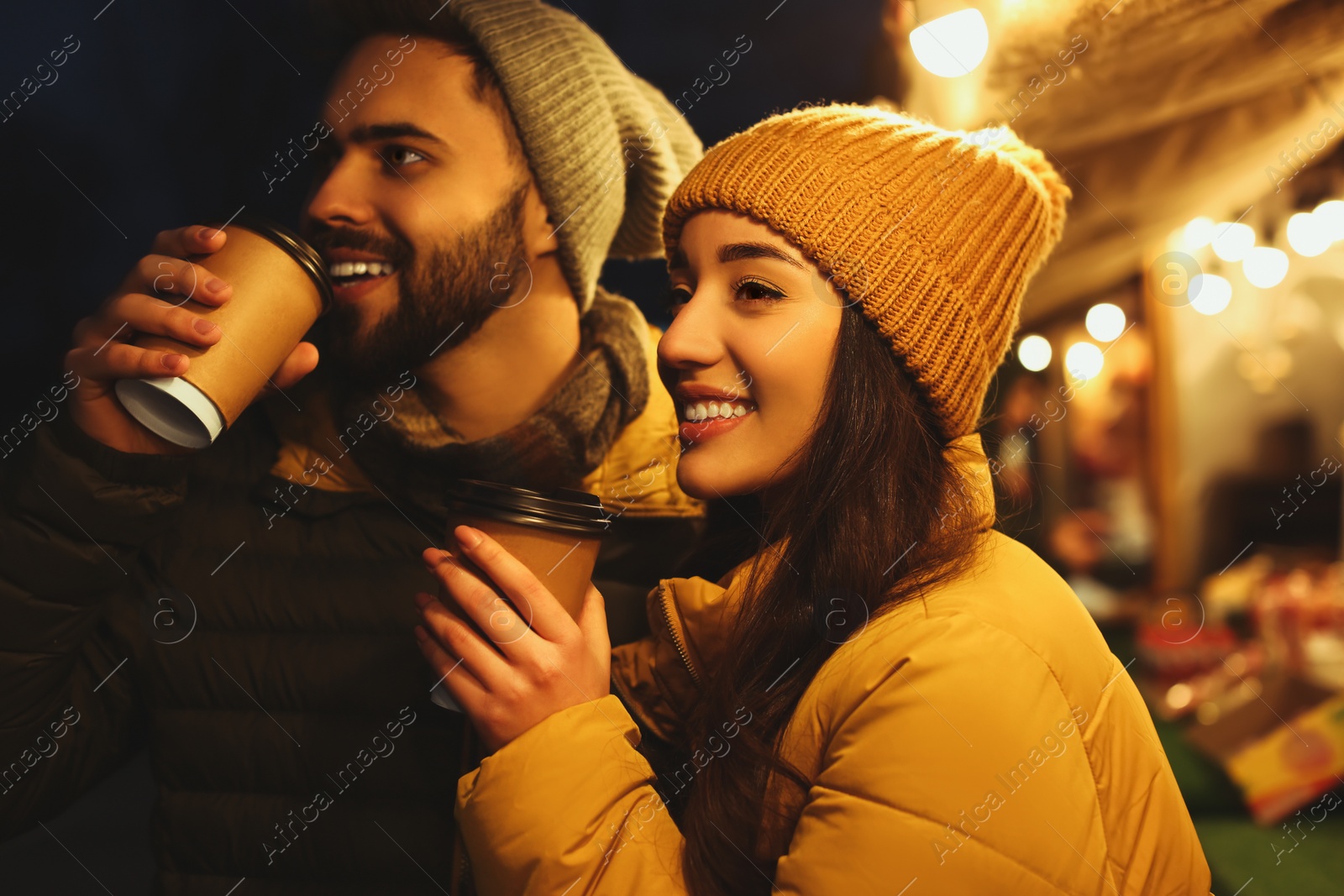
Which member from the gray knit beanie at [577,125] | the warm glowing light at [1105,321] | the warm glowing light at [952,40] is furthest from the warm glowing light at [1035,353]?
the gray knit beanie at [577,125]

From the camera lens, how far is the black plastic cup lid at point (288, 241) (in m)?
1.06

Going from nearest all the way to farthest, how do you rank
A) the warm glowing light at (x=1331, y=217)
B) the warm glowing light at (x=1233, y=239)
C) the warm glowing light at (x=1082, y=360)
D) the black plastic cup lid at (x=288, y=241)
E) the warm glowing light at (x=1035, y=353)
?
the black plastic cup lid at (x=288, y=241) < the warm glowing light at (x=1331, y=217) < the warm glowing light at (x=1233, y=239) < the warm glowing light at (x=1035, y=353) < the warm glowing light at (x=1082, y=360)

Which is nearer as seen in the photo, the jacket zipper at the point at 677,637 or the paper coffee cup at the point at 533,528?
the paper coffee cup at the point at 533,528

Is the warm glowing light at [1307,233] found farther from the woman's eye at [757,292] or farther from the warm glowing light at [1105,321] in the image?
the woman's eye at [757,292]

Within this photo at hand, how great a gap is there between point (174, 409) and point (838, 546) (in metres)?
0.93

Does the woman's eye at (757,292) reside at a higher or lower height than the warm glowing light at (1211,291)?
higher

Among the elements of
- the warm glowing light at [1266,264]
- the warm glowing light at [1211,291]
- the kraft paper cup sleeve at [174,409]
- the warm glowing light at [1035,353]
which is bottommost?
the warm glowing light at [1211,291]

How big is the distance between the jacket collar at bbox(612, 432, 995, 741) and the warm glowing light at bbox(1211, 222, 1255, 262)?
291 cm

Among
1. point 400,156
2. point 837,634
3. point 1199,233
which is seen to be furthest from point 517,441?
point 1199,233

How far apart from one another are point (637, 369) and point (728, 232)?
45 cm

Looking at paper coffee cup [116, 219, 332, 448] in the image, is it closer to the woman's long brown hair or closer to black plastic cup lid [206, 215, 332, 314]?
black plastic cup lid [206, 215, 332, 314]

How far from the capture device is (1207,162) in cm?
245

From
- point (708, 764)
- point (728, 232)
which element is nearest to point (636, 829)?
point (708, 764)

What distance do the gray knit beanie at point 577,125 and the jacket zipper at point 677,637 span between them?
2.14ft
